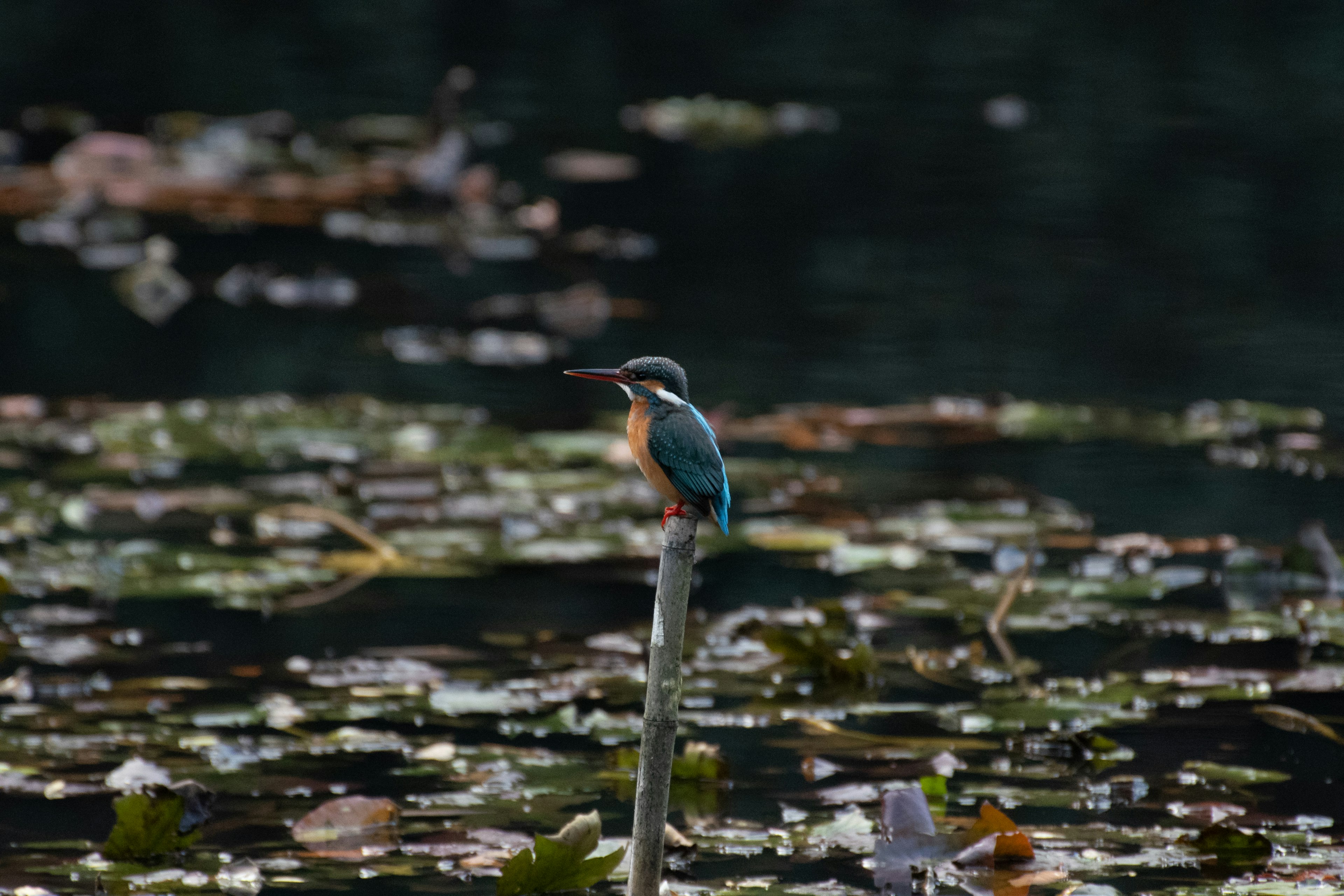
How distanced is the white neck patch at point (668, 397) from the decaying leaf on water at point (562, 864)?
71cm

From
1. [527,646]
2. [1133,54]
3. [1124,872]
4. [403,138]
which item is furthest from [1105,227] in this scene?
[1124,872]

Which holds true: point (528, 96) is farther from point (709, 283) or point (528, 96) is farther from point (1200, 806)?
point (1200, 806)

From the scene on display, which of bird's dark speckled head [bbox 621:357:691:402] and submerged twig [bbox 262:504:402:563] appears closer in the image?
bird's dark speckled head [bbox 621:357:691:402]

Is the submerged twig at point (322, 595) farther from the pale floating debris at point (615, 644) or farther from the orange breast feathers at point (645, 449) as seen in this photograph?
the orange breast feathers at point (645, 449)

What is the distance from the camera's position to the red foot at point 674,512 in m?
2.88

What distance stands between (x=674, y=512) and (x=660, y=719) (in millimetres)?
390

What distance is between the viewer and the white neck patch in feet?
9.93

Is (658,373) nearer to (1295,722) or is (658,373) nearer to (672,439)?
(672,439)

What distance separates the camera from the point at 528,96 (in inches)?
605

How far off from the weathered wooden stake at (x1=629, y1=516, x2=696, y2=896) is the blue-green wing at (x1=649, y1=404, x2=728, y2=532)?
9.2 inches

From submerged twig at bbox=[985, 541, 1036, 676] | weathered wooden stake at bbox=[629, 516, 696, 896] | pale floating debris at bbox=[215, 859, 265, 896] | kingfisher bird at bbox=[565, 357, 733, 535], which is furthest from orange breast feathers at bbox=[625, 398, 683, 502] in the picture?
submerged twig at bbox=[985, 541, 1036, 676]

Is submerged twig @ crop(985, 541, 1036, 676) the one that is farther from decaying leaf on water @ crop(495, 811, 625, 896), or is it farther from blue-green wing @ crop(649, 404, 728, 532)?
decaying leaf on water @ crop(495, 811, 625, 896)

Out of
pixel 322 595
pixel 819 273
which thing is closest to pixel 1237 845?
pixel 322 595

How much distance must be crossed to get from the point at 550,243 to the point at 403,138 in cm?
316
